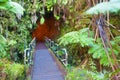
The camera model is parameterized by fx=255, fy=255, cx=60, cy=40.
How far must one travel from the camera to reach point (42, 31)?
94.0 feet

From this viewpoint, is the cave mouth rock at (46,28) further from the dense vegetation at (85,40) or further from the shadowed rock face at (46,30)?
the dense vegetation at (85,40)

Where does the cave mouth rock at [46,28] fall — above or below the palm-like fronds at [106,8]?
below

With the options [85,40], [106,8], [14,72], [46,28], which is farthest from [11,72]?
[46,28]

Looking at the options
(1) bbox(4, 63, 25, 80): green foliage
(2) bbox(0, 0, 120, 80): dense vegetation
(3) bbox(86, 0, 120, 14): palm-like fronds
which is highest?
(3) bbox(86, 0, 120, 14): palm-like fronds

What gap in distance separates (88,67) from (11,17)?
4.63 meters

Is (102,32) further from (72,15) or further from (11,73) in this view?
(72,15)

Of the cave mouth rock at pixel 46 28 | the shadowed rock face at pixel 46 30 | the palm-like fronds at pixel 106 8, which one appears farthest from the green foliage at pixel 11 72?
the shadowed rock face at pixel 46 30

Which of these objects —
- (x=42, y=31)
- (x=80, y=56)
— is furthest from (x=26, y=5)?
→ (x=42, y=31)

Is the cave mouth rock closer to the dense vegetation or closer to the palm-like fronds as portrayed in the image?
the dense vegetation

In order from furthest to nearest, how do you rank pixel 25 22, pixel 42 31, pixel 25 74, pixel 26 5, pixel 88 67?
pixel 42 31 → pixel 25 22 → pixel 26 5 → pixel 25 74 → pixel 88 67

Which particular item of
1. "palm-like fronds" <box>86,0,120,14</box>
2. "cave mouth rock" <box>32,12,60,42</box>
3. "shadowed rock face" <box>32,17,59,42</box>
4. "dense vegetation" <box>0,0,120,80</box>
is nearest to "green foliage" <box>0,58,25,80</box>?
"dense vegetation" <box>0,0,120,80</box>

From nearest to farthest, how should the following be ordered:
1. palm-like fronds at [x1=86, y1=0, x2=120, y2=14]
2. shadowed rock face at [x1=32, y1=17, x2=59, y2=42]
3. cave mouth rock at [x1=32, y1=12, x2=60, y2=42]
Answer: palm-like fronds at [x1=86, y1=0, x2=120, y2=14]
cave mouth rock at [x1=32, y1=12, x2=60, y2=42]
shadowed rock face at [x1=32, y1=17, x2=59, y2=42]

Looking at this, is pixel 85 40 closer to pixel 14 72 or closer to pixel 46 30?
pixel 14 72

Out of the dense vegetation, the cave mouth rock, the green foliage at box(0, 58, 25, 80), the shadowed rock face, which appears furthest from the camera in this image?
the shadowed rock face
